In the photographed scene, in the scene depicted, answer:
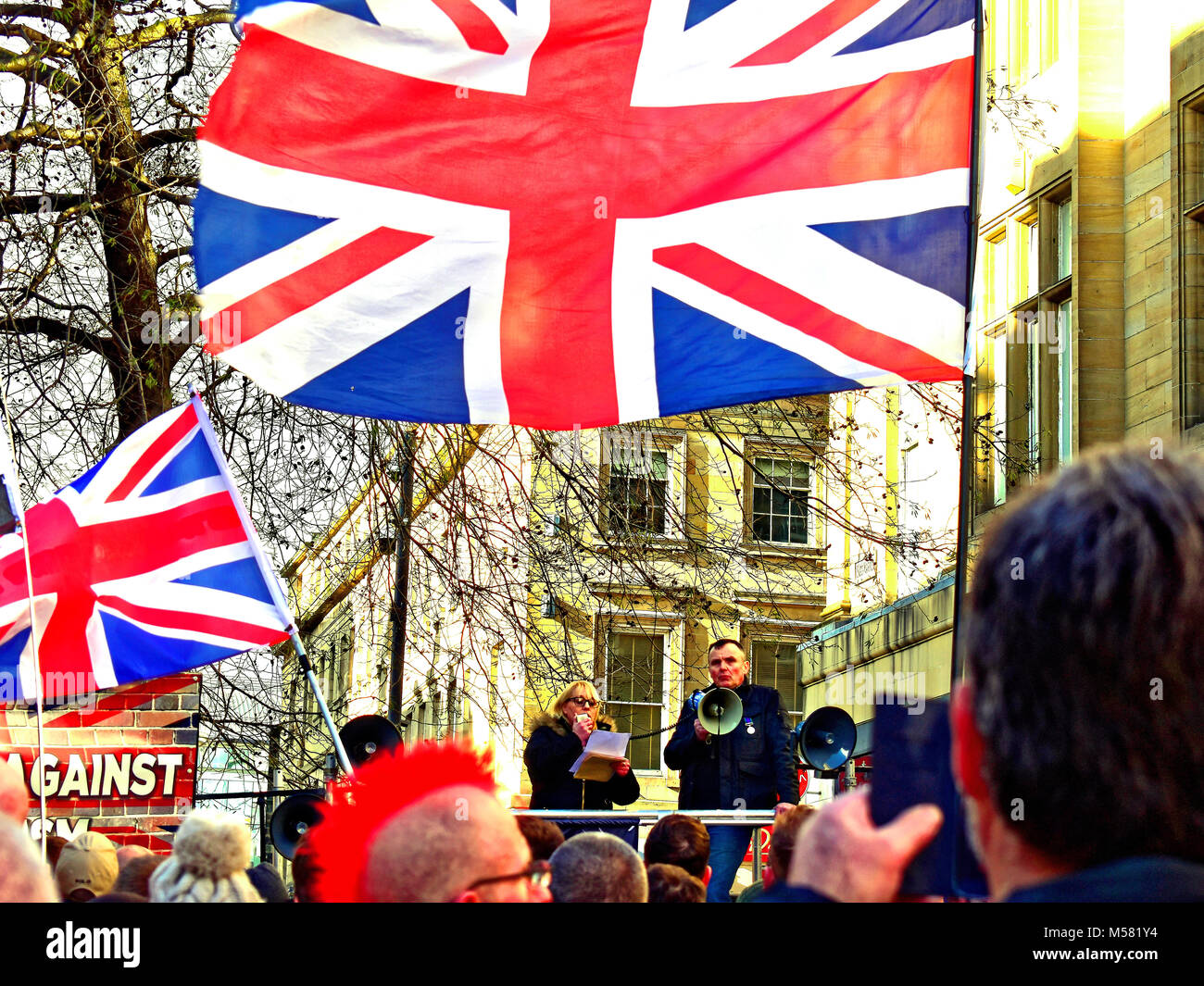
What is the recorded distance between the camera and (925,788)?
164 centimetres

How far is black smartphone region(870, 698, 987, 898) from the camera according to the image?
1604 millimetres

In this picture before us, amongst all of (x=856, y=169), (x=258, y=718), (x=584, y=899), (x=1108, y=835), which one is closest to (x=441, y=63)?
(x=856, y=169)

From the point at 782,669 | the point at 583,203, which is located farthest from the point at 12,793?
the point at 782,669

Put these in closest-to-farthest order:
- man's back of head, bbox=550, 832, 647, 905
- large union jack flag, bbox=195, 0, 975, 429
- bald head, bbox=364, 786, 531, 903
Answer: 1. bald head, bbox=364, 786, 531, 903
2. man's back of head, bbox=550, 832, 647, 905
3. large union jack flag, bbox=195, 0, 975, 429

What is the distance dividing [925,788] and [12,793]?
1.31 m

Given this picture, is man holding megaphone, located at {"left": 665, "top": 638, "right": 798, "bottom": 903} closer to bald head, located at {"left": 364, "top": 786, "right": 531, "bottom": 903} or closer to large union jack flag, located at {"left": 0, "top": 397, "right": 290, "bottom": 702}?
large union jack flag, located at {"left": 0, "top": 397, "right": 290, "bottom": 702}

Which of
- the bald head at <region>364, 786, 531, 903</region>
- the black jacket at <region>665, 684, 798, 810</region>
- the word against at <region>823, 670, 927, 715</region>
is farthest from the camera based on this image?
the word against at <region>823, 670, 927, 715</region>

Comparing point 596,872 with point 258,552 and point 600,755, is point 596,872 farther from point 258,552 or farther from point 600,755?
point 600,755

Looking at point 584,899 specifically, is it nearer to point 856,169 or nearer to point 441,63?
point 856,169

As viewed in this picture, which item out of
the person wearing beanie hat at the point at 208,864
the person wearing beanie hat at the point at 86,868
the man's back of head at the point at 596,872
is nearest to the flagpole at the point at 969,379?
the man's back of head at the point at 596,872

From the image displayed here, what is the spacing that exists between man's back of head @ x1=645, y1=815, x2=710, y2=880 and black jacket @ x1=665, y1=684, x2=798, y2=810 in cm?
299

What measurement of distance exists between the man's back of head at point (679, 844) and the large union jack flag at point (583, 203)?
139 cm
